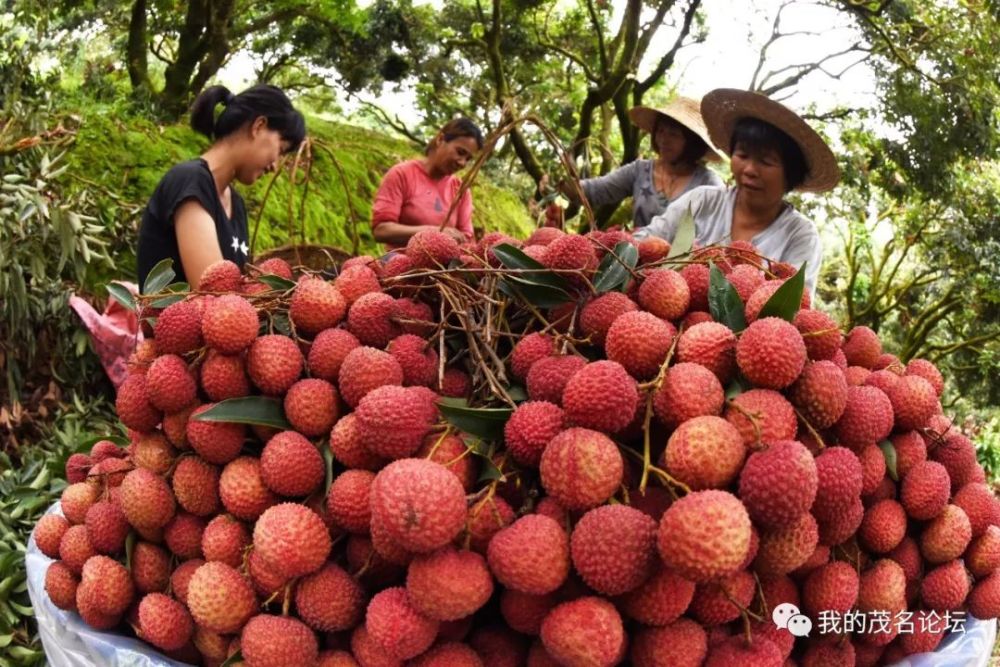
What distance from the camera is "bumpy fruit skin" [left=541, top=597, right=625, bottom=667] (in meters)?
0.67

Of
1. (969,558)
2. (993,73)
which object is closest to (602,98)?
(993,73)

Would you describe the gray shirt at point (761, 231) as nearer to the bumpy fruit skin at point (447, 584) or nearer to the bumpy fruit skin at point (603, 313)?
Answer: the bumpy fruit skin at point (603, 313)

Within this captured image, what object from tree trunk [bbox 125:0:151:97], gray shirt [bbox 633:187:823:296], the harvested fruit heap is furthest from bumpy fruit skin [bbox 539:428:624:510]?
tree trunk [bbox 125:0:151:97]

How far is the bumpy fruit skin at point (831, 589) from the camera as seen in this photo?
78 cm

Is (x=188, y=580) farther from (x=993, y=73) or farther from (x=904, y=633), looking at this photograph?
(x=993, y=73)

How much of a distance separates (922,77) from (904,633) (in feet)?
15.9

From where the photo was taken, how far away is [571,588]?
0.73 m

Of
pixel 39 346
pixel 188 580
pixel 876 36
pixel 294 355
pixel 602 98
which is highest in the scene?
pixel 876 36

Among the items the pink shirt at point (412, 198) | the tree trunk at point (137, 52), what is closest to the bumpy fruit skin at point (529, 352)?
the pink shirt at point (412, 198)

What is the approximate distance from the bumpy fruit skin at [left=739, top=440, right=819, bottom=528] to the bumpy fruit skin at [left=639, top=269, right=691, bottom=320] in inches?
10.9

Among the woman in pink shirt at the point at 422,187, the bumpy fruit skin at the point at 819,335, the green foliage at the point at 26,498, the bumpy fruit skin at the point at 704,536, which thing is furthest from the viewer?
the woman in pink shirt at the point at 422,187

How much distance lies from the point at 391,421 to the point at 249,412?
0.68 feet

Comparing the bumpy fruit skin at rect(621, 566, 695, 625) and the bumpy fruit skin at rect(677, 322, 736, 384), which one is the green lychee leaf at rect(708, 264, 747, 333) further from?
the bumpy fruit skin at rect(621, 566, 695, 625)

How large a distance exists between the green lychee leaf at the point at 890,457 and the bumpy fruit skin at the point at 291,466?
2.27ft
